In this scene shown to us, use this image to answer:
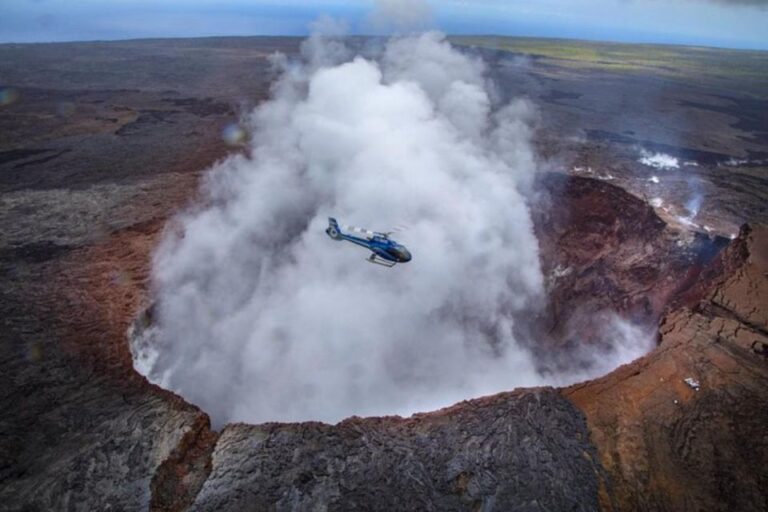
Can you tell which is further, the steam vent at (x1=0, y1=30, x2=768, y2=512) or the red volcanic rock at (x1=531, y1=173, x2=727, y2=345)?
the red volcanic rock at (x1=531, y1=173, x2=727, y2=345)

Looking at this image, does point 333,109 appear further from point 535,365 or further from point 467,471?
point 467,471

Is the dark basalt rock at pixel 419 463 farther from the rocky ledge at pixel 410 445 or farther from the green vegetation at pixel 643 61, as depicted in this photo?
the green vegetation at pixel 643 61

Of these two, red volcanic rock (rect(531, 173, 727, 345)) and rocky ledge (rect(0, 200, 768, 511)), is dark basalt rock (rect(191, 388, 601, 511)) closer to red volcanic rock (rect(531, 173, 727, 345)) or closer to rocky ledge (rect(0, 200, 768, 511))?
rocky ledge (rect(0, 200, 768, 511))

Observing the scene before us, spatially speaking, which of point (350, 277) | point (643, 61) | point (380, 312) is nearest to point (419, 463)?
point (380, 312)

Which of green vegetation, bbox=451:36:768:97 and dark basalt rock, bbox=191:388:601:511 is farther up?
green vegetation, bbox=451:36:768:97

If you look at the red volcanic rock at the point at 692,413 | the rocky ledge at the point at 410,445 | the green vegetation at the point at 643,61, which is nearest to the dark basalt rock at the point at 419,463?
the rocky ledge at the point at 410,445

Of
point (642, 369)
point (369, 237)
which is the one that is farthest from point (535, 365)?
point (369, 237)

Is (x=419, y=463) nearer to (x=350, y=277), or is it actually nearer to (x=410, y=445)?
(x=410, y=445)

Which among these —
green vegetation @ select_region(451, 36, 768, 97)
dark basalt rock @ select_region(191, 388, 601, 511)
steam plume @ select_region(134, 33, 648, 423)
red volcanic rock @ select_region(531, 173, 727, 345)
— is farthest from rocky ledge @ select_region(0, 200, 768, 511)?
green vegetation @ select_region(451, 36, 768, 97)
